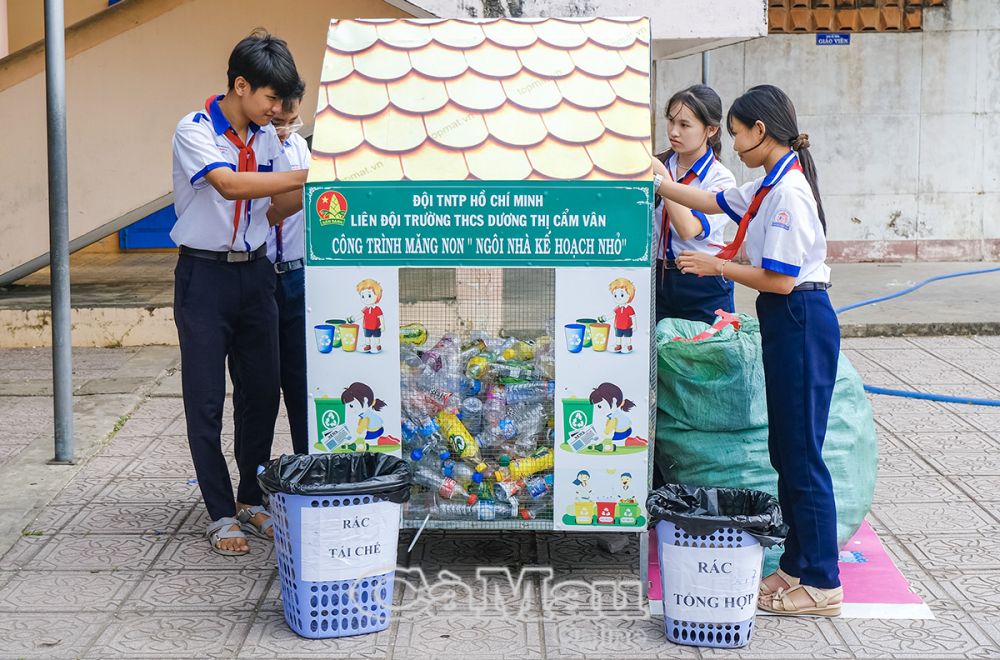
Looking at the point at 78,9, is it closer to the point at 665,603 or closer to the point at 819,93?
the point at 819,93

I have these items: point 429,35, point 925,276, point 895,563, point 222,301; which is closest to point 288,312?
point 222,301

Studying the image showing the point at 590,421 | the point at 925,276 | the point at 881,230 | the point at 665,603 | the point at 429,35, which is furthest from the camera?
the point at 881,230

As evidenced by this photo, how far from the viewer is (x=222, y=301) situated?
4.63 m

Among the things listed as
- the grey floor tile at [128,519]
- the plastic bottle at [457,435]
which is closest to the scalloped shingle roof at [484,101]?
the plastic bottle at [457,435]

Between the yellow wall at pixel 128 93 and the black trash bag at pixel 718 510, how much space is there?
5.37 meters

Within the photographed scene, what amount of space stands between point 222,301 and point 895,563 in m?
2.70

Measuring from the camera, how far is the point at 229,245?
4586 millimetres

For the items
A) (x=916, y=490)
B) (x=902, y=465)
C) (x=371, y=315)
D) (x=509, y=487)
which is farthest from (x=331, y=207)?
(x=902, y=465)

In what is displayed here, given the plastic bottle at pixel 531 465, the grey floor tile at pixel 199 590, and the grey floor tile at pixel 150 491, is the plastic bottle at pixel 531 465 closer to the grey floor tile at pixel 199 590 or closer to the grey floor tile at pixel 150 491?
the grey floor tile at pixel 199 590

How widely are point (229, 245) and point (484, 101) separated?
43.7 inches

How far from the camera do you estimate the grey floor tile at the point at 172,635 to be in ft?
12.6

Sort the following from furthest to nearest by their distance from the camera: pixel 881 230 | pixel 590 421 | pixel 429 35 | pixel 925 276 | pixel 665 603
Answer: pixel 881 230
pixel 925 276
pixel 429 35
pixel 590 421
pixel 665 603

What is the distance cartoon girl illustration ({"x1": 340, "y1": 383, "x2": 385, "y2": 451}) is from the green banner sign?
17.4 inches

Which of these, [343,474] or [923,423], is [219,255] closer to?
[343,474]
